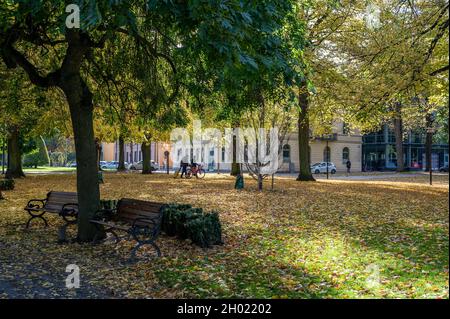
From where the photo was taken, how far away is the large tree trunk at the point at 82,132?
8516mm

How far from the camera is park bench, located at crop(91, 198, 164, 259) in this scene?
25.2 ft

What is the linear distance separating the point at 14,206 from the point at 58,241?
6786mm

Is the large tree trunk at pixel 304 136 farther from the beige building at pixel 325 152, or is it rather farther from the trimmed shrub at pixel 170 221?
the beige building at pixel 325 152

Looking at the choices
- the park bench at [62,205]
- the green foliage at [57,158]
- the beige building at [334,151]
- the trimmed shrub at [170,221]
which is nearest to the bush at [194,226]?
the trimmed shrub at [170,221]

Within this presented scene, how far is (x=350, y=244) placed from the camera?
Answer: 8.06 metres

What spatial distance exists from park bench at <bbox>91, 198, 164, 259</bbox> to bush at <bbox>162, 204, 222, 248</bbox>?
56 cm

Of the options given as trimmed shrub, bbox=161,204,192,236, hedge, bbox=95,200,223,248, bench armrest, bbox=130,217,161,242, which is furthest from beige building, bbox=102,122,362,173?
bench armrest, bbox=130,217,161,242

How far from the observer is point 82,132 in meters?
8.67

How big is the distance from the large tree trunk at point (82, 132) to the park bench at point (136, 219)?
0.87ft

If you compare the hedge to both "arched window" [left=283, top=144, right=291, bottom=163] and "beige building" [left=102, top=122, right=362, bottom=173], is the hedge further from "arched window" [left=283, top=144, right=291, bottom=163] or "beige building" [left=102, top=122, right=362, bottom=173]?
"arched window" [left=283, top=144, right=291, bottom=163]

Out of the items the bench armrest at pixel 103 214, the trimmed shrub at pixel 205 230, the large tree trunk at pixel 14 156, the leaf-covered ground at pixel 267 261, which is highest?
the large tree trunk at pixel 14 156

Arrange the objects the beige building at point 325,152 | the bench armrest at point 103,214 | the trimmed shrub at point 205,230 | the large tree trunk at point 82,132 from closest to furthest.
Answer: the trimmed shrub at point 205,230
the large tree trunk at point 82,132
the bench armrest at point 103,214
the beige building at point 325,152

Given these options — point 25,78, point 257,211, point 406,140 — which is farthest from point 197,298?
point 406,140

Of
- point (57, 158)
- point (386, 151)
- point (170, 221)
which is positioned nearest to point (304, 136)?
point (170, 221)
